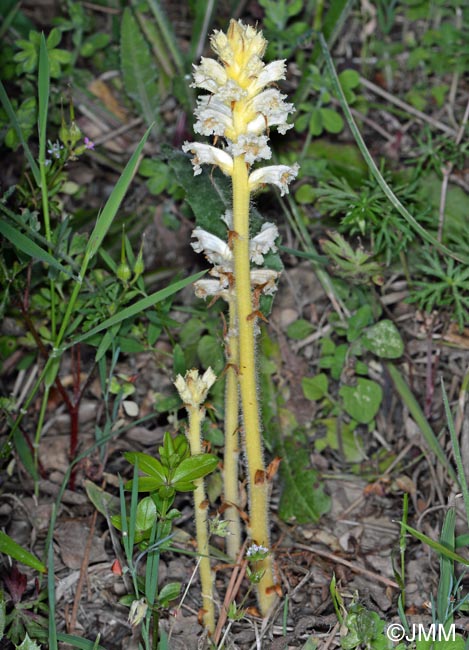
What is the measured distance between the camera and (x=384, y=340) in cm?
326

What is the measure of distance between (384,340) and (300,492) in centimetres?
76

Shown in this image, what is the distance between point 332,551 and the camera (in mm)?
2953

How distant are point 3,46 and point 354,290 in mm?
2293

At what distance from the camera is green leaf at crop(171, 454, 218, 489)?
7.64 feet

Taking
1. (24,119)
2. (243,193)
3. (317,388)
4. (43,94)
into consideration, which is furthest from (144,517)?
(24,119)

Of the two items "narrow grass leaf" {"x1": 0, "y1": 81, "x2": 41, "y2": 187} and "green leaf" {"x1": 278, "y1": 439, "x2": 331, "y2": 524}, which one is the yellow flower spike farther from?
"narrow grass leaf" {"x1": 0, "y1": 81, "x2": 41, "y2": 187}

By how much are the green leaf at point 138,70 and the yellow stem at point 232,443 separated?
6.36ft

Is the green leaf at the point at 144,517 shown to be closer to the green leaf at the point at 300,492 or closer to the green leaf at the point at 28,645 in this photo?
the green leaf at the point at 28,645

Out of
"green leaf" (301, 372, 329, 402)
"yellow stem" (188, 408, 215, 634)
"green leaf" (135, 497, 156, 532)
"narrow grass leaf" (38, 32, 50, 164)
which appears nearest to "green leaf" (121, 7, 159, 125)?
"narrow grass leaf" (38, 32, 50, 164)

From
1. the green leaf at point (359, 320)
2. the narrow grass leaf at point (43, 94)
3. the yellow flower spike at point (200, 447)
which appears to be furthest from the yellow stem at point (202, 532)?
the narrow grass leaf at point (43, 94)

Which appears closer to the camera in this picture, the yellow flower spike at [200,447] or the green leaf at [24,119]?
the yellow flower spike at [200,447]

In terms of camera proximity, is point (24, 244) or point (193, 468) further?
point (24, 244)

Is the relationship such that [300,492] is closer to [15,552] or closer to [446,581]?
[446,581]

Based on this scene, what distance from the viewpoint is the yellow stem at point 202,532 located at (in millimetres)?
2443
